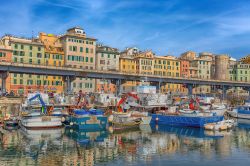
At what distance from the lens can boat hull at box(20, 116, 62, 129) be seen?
209ft

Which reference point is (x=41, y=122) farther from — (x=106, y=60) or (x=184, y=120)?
→ (x=106, y=60)

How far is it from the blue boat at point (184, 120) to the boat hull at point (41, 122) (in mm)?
23806

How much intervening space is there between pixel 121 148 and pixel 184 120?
1224 inches

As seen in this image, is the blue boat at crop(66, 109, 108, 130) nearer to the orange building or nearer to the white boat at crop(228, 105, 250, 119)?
the white boat at crop(228, 105, 250, 119)

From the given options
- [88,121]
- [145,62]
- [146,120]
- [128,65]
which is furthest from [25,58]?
[88,121]

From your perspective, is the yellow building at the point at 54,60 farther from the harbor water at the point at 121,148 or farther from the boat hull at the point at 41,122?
the harbor water at the point at 121,148

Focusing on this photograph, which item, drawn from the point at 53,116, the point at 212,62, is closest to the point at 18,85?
the point at 53,116

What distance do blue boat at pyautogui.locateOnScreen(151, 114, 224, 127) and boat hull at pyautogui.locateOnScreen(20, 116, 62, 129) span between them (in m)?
23.8

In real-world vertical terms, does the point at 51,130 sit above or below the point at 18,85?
below

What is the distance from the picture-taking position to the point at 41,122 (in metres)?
64.8

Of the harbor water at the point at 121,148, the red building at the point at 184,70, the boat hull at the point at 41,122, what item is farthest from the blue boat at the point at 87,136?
the red building at the point at 184,70

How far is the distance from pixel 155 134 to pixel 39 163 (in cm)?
2833

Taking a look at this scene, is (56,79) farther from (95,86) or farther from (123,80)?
(123,80)

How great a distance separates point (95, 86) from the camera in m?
137
